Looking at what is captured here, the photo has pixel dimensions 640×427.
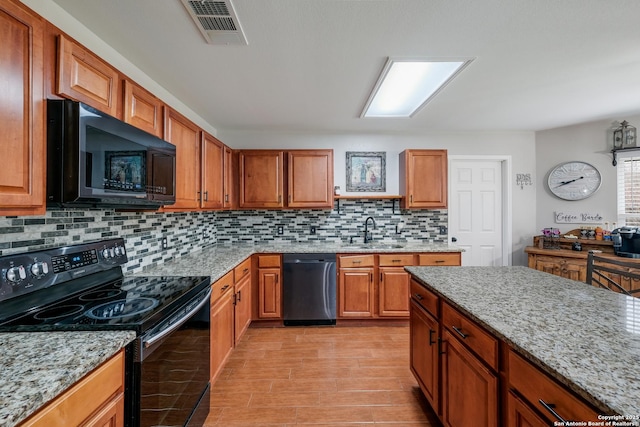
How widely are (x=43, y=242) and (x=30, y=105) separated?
2.45 ft

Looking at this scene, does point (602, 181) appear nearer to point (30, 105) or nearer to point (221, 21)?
point (221, 21)

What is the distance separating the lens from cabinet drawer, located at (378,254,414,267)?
10.2 feet

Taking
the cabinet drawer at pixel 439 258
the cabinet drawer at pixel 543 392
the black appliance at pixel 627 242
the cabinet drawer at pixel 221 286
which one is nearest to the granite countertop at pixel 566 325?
the cabinet drawer at pixel 543 392

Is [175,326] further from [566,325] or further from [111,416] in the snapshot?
[566,325]

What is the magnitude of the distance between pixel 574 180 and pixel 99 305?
5.11m

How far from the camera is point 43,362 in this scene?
2.70 feet

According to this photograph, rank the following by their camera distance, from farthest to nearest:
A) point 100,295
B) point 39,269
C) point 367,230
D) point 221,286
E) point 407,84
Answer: point 367,230, point 407,84, point 221,286, point 100,295, point 39,269

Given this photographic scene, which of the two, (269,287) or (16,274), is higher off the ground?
(16,274)

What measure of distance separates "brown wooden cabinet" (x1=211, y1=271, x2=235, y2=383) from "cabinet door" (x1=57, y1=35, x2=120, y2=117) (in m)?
1.26

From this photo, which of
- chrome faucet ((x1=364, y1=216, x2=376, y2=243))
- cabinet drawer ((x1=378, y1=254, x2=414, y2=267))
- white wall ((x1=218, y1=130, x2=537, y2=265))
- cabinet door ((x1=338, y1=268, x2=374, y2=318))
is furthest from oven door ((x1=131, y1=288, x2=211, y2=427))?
A: white wall ((x1=218, y1=130, x2=537, y2=265))

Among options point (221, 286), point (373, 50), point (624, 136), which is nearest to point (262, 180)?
point (221, 286)

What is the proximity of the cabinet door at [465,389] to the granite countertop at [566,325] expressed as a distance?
22cm

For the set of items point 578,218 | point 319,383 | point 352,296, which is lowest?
point 319,383

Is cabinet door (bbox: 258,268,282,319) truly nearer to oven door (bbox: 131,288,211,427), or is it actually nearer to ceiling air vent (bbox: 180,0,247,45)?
oven door (bbox: 131,288,211,427)
